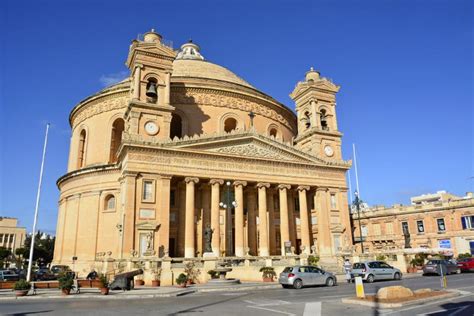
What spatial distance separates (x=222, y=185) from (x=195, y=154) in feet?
14.3

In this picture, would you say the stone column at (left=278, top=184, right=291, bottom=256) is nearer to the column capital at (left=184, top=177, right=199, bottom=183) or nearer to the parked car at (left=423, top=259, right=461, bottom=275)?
the column capital at (left=184, top=177, right=199, bottom=183)

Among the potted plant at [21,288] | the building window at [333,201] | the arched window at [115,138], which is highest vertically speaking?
the arched window at [115,138]

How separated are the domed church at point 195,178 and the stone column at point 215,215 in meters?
0.09

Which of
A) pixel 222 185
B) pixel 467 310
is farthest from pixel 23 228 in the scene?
pixel 467 310

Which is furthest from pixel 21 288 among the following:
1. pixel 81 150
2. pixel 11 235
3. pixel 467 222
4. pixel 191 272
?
pixel 11 235

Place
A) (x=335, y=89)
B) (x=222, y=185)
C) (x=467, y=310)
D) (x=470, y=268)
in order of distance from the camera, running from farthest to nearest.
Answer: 1. (x=335, y=89)
2. (x=222, y=185)
3. (x=470, y=268)
4. (x=467, y=310)

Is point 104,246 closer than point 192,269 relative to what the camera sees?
No

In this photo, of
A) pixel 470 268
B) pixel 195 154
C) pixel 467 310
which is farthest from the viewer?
pixel 195 154

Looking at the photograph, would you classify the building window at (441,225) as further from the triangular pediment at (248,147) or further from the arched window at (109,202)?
the arched window at (109,202)

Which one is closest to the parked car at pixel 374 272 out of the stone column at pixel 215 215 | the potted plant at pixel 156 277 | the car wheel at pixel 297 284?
the car wheel at pixel 297 284

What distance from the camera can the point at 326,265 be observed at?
3381 centimetres

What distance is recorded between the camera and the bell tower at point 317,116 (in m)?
42.8

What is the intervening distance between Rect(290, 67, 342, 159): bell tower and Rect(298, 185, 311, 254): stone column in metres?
5.49

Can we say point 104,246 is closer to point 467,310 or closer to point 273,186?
point 273,186
